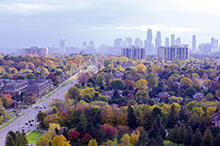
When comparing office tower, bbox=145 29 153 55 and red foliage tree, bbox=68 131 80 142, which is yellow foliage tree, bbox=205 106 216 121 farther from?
office tower, bbox=145 29 153 55

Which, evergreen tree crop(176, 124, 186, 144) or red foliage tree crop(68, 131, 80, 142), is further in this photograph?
red foliage tree crop(68, 131, 80, 142)

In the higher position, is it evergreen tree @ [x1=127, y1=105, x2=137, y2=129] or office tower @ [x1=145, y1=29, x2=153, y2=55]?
office tower @ [x1=145, y1=29, x2=153, y2=55]

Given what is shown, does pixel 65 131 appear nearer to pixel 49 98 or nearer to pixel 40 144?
pixel 40 144

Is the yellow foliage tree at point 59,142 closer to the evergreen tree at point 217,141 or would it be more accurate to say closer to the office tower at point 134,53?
the evergreen tree at point 217,141

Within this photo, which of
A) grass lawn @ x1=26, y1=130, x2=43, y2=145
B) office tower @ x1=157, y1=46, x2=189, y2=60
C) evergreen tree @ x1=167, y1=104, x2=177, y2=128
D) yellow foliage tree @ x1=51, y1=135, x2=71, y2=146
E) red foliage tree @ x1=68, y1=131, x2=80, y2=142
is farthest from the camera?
office tower @ x1=157, y1=46, x2=189, y2=60

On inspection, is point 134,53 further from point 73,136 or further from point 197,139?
point 197,139

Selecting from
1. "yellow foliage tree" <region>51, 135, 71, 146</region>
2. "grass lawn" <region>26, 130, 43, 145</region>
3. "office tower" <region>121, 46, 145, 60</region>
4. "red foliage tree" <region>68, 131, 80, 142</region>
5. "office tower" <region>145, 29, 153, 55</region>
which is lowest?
"grass lawn" <region>26, 130, 43, 145</region>

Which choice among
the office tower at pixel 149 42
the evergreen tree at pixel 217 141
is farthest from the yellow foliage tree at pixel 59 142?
the office tower at pixel 149 42

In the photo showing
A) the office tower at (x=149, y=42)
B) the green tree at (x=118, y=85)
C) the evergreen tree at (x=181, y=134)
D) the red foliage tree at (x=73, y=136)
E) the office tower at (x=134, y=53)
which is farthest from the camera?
the office tower at (x=149, y=42)

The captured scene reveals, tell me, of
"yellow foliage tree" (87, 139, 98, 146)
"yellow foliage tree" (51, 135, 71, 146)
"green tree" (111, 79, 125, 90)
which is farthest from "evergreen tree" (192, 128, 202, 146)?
"green tree" (111, 79, 125, 90)
